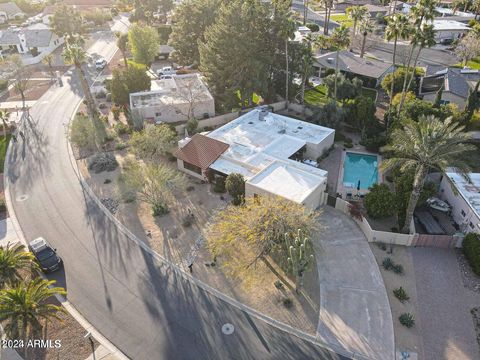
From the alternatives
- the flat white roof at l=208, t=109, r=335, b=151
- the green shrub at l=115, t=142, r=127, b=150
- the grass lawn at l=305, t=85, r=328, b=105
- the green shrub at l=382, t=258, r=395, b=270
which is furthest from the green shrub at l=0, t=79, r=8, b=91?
the green shrub at l=382, t=258, r=395, b=270

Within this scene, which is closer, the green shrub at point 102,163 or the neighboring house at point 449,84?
the green shrub at point 102,163

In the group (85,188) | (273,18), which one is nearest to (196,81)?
(273,18)

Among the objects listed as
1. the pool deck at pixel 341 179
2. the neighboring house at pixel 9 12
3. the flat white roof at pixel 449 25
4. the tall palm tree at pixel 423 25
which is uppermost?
the tall palm tree at pixel 423 25

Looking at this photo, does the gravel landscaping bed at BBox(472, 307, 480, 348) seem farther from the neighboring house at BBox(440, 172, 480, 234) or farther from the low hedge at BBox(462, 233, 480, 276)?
the neighboring house at BBox(440, 172, 480, 234)

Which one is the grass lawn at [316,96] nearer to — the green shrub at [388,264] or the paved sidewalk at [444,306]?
the paved sidewalk at [444,306]

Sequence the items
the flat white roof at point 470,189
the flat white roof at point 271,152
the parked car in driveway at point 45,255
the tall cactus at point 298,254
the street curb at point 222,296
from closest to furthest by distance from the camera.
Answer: the street curb at point 222,296 < the tall cactus at point 298,254 < the parked car in driveway at point 45,255 < the flat white roof at point 470,189 < the flat white roof at point 271,152

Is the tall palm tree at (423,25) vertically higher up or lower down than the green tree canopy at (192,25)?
higher up

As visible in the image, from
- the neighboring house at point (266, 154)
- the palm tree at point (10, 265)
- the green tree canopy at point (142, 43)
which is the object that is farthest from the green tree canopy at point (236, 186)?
the green tree canopy at point (142, 43)

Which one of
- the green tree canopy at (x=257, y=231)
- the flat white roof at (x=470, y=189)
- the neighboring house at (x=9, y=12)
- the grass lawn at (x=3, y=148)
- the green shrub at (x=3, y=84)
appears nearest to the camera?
the green tree canopy at (x=257, y=231)
